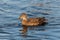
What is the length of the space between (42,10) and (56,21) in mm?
2274

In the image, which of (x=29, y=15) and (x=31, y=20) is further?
(x=29, y=15)

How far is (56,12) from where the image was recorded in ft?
53.4

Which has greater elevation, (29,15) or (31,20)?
(29,15)

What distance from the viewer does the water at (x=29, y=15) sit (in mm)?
12750

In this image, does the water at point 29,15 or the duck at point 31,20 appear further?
the duck at point 31,20

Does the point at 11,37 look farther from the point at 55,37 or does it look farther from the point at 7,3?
the point at 7,3

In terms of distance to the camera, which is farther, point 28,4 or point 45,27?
point 28,4

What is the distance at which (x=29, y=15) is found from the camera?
16172 mm

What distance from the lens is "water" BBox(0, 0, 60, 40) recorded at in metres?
12.8

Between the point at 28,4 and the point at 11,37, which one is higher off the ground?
the point at 28,4

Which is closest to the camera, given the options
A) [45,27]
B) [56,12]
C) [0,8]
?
[45,27]

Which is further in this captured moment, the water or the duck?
the duck

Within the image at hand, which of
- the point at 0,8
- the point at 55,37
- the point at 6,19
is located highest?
the point at 0,8

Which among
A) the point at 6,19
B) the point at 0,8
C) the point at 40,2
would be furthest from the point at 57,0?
the point at 6,19
